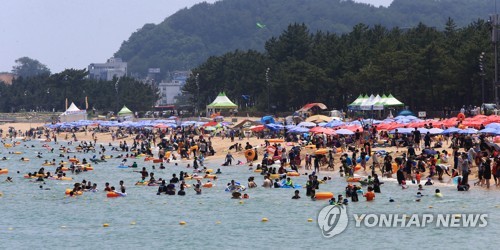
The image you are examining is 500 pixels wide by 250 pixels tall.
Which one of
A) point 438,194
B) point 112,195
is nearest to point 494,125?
point 438,194

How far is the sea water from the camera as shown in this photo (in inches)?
1340

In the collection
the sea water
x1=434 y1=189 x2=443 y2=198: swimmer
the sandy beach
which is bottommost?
the sea water

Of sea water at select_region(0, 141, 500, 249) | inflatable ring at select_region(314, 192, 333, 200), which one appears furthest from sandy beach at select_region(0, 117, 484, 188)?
inflatable ring at select_region(314, 192, 333, 200)

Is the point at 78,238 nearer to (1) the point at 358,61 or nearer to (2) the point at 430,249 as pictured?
(2) the point at 430,249

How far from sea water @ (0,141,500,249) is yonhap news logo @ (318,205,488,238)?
38 centimetres

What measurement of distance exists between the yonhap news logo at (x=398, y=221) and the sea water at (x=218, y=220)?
0.38 m

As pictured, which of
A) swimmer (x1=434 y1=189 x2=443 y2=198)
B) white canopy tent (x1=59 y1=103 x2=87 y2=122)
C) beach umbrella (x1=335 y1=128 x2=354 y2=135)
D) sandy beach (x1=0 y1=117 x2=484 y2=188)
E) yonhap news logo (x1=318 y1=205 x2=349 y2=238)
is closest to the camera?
yonhap news logo (x1=318 y1=205 x2=349 y2=238)

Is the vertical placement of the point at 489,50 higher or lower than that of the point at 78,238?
higher

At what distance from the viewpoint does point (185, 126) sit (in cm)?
10238

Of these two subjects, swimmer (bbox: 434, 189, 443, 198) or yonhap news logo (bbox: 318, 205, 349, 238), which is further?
swimmer (bbox: 434, 189, 443, 198)

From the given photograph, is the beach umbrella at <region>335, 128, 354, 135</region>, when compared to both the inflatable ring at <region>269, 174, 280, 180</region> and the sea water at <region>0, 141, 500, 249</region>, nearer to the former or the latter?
the sea water at <region>0, 141, 500, 249</region>

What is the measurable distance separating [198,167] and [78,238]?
2667 cm

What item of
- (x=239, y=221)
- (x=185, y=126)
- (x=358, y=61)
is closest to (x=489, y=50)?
(x=358, y=61)

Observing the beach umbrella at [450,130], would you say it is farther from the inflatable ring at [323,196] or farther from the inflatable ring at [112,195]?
the inflatable ring at [112,195]
